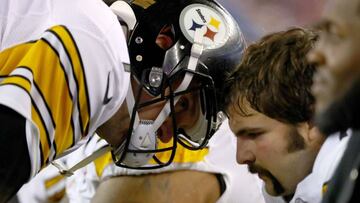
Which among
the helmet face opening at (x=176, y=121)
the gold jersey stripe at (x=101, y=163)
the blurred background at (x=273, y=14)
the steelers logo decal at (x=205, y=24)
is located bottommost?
the gold jersey stripe at (x=101, y=163)

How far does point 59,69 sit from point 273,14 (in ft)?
4.79

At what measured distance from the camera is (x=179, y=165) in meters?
1.91

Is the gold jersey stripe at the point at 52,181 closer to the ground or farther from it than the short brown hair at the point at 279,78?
closer to the ground

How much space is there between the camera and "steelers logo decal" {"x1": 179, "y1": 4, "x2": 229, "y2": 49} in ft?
5.36

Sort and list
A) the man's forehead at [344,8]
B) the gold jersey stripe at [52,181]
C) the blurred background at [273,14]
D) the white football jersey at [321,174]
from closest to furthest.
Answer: the man's forehead at [344,8], the white football jersey at [321,174], the gold jersey stripe at [52,181], the blurred background at [273,14]

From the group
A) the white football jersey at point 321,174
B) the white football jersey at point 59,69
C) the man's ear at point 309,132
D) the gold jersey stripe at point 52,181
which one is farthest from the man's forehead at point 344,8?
the gold jersey stripe at point 52,181

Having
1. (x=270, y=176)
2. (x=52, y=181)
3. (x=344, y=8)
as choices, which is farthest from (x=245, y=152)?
(x=344, y=8)

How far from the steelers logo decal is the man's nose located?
206 mm

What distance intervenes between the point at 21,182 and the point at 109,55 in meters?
0.24

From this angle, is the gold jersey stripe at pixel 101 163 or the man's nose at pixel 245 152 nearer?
the man's nose at pixel 245 152

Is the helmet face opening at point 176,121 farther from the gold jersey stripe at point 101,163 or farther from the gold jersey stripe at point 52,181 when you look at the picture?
the gold jersey stripe at point 52,181

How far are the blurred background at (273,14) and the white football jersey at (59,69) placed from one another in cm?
130

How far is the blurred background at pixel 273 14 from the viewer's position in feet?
8.45

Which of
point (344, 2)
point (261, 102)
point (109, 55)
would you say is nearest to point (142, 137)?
point (261, 102)
